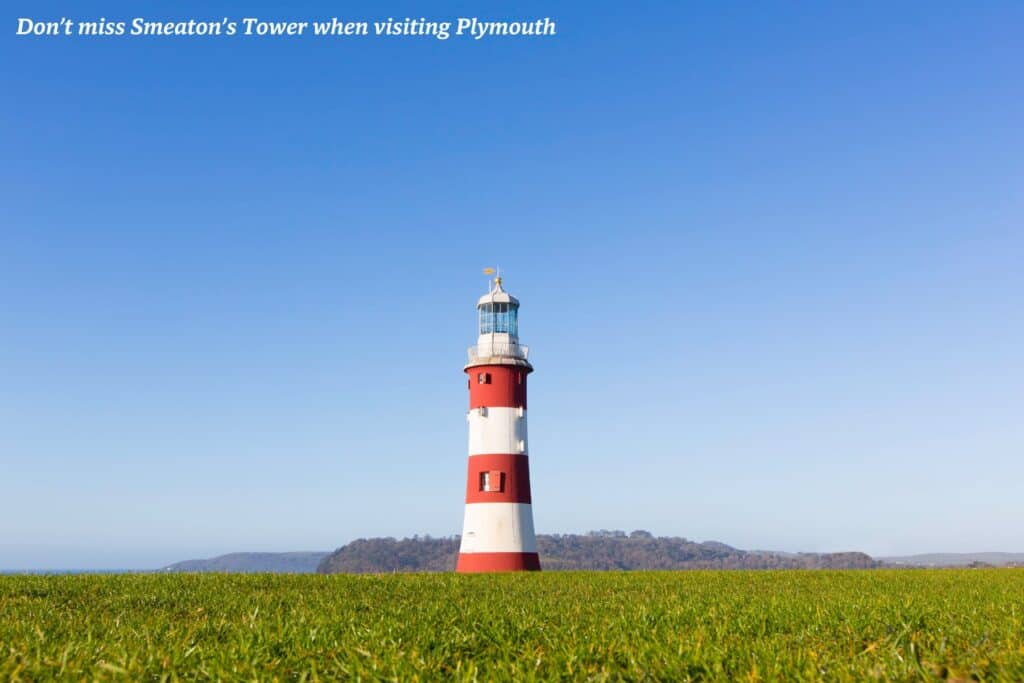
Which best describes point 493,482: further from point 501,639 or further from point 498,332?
point 501,639

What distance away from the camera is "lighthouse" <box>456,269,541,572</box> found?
128 feet

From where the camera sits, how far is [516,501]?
39.3m

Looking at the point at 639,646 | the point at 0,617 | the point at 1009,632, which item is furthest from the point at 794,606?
the point at 0,617

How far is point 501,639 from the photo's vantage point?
9016 millimetres

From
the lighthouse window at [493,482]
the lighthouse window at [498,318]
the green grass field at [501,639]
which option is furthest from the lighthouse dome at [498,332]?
the green grass field at [501,639]

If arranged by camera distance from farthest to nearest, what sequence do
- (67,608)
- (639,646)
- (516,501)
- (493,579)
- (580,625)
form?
(516,501) < (493,579) < (67,608) < (580,625) < (639,646)

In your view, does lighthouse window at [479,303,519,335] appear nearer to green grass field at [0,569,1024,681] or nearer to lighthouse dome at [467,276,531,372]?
lighthouse dome at [467,276,531,372]

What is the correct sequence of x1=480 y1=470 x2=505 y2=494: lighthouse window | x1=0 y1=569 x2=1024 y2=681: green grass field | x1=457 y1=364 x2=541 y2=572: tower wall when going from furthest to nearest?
x1=480 y1=470 x2=505 y2=494: lighthouse window, x1=457 y1=364 x2=541 y2=572: tower wall, x1=0 y1=569 x2=1024 y2=681: green grass field

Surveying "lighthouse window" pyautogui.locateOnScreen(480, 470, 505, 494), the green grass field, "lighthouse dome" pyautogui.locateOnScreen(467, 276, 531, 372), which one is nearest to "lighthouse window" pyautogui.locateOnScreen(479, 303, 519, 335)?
"lighthouse dome" pyautogui.locateOnScreen(467, 276, 531, 372)

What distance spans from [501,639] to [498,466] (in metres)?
30.6

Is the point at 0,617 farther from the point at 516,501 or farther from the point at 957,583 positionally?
the point at 516,501

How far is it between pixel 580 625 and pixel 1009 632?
4900 mm

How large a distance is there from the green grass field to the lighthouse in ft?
69.7

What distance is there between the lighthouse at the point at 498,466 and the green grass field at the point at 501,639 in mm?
21232
